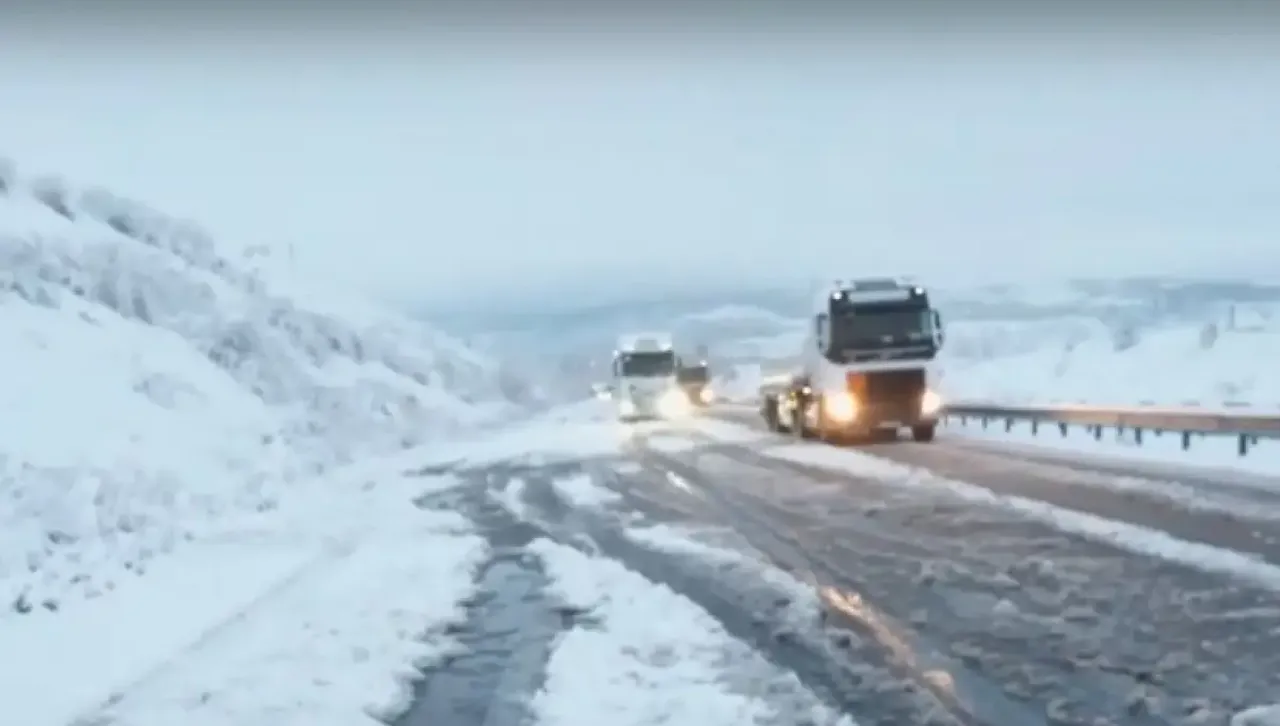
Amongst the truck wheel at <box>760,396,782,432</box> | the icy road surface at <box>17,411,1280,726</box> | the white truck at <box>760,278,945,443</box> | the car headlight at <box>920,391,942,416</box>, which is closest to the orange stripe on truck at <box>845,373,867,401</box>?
the white truck at <box>760,278,945,443</box>

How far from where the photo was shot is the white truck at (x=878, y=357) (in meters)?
31.6

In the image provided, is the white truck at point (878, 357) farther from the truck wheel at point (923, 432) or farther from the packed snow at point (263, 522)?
the packed snow at point (263, 522)

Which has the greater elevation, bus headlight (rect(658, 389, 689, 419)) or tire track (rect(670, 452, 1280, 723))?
tire track (rect(670, 452, 1280, 723))

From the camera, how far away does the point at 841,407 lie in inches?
1260

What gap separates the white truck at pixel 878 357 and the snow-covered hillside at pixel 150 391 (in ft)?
36.6

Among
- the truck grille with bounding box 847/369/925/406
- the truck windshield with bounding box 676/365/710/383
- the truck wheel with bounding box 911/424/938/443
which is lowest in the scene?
the truck windshield with bounding box 676/365/710/383

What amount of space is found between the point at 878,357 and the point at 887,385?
67cm

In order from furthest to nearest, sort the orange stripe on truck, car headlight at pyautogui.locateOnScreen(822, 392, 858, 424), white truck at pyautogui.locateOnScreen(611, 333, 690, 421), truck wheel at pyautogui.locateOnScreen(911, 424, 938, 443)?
white truck at pyautogui.locateOnScreen(611, 333, 690, 421) < truck wheel at pyautogui.locateOnScreen(911, 424, 938, 443) < car headlight at pyautogui.locateOnScreen(822, 392, 858, 424) < the orange stripe on truck

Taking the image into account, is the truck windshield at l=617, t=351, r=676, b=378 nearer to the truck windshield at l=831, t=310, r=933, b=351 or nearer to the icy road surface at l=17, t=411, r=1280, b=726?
the truck windshield at l=831, t=310, r=933, b=351

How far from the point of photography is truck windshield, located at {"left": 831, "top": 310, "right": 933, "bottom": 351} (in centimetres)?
3188

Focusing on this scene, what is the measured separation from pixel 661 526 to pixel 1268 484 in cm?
774

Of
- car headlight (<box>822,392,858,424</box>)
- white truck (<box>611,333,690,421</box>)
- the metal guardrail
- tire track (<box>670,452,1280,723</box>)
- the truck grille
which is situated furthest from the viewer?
white truck (<box>611,333,690,421</box>)

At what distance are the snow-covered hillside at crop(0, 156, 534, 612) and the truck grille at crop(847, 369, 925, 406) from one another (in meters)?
11.5


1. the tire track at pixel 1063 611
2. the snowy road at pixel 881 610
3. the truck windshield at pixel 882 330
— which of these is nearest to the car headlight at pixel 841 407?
the truck windshield at pixel 882 330
